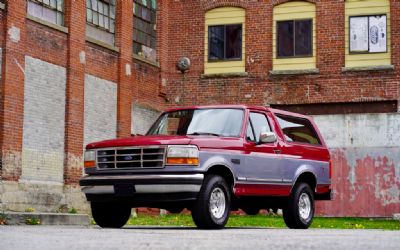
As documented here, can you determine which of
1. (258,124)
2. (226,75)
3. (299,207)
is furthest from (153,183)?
(226,75)

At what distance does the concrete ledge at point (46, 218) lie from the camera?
15.1 meters

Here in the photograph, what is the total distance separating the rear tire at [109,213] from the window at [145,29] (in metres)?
13.4

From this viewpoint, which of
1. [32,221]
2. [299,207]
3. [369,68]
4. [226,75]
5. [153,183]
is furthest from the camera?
[226,75]

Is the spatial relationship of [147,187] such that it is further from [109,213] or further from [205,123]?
[205,123]

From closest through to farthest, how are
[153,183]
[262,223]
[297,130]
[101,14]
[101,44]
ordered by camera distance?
[153,183] → [297,130] → [262,223] → [101,44] → [101,14]

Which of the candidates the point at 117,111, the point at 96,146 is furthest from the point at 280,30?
the point at 96,146

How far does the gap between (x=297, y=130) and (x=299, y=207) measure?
1.36 metres

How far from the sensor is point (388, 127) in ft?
84.8

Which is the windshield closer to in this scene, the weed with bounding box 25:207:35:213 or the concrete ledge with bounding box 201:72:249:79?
the weed with bounding box 25:207:35:213

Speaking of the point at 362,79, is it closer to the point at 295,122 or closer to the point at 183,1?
the point at 183,1

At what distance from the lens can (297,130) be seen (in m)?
14.6

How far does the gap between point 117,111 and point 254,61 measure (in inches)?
203

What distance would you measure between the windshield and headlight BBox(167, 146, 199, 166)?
2.91 ft

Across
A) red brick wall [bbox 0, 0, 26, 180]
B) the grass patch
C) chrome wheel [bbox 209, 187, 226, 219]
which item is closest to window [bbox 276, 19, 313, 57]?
the grass patch
